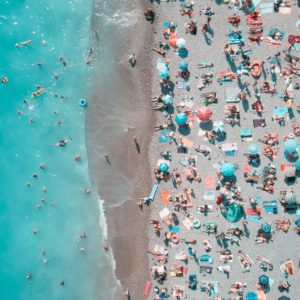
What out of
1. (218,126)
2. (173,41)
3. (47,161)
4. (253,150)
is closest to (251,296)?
(253,150)

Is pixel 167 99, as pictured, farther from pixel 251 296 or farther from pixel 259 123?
pixel 251 296

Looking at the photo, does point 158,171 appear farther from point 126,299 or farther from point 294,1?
point 294,1

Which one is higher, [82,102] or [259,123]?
[259,123]

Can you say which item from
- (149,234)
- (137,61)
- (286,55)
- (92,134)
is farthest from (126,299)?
(286,55)

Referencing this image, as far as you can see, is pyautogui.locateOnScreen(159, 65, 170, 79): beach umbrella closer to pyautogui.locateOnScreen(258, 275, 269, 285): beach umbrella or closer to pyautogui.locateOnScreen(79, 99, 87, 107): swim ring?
pyautogui.locateOnScreen(79, 99, 87, 107): swim ring

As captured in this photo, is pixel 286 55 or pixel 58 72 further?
pixel 58 72

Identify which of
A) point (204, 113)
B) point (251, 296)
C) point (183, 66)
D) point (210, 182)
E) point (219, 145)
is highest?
point (183, 66)

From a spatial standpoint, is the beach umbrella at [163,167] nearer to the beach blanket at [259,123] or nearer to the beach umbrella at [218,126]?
the beach umbrella at [218,126]
